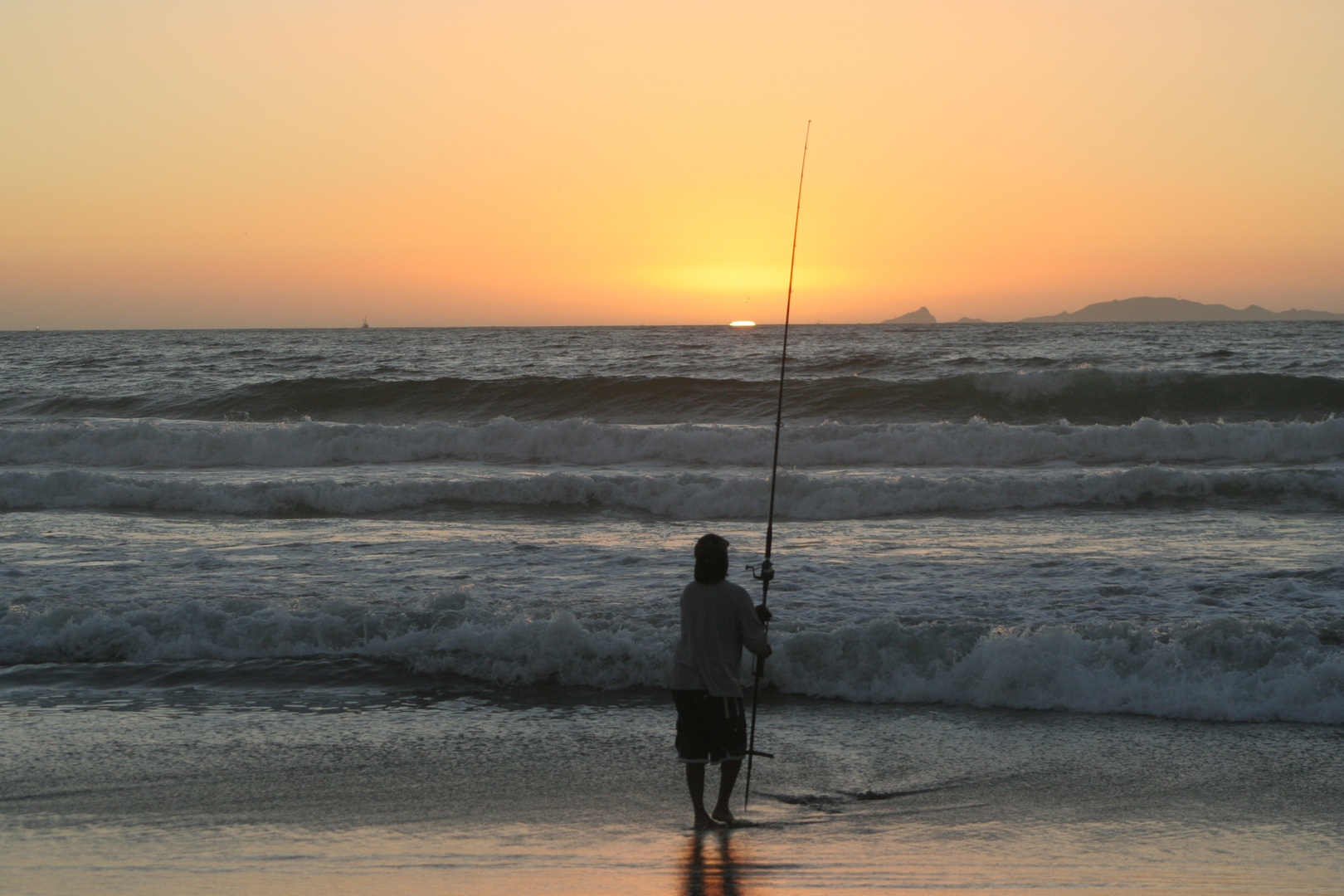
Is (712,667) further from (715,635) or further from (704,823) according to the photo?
(704,823)

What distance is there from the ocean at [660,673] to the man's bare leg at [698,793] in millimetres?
146

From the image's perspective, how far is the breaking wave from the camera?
20578 mm

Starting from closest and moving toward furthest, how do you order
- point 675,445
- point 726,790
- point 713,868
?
point 713,868 < point 726,790 < point 675,445

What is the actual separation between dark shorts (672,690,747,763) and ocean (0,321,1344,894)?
37 centimetres

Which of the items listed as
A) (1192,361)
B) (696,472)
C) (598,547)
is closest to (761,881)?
(598,547)

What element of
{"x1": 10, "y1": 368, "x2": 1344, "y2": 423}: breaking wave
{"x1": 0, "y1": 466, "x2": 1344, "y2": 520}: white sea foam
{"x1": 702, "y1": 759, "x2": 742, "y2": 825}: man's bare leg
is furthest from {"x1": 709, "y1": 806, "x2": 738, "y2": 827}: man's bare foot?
{"x1": 10, "y1": 368, "x2": 1344, "y2": 423}: breaking wave

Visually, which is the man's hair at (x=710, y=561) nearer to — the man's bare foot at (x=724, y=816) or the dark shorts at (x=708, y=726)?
the dark shorts at (x=708, y=726)

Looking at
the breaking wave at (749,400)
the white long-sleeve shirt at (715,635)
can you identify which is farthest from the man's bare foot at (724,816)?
the breaking wave at (749,400)

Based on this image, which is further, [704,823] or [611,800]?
[611,800]

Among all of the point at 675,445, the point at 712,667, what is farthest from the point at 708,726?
the point at 675,445

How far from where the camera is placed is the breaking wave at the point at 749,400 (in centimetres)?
2058

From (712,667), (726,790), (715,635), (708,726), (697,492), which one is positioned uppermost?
(715,635)

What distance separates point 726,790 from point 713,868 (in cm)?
52

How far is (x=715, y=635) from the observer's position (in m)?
3.97
